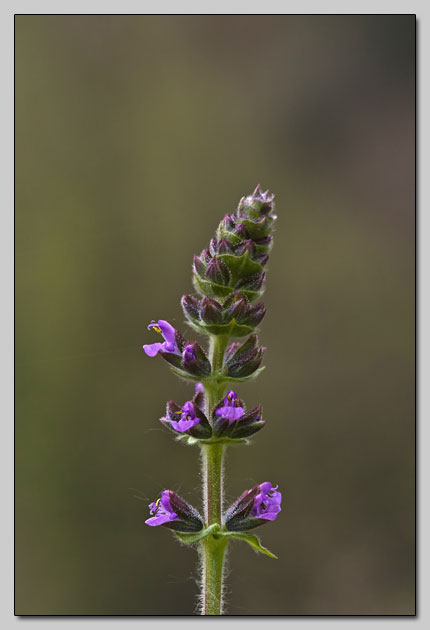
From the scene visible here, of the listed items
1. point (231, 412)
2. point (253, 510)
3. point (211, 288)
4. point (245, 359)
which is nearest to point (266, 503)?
point (253, 510)

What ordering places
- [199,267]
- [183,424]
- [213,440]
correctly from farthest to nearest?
[199,267] < [213,440] < [183,424]

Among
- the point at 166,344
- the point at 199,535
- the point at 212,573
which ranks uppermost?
the point at 166,344

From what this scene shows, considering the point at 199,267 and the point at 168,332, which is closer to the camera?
the point at 199,267

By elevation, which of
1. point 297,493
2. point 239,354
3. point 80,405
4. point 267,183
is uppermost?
point 267,183

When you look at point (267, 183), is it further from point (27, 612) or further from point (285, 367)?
point (27, 612)

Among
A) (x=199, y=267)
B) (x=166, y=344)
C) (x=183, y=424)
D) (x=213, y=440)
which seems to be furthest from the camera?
(x=166, y=344)

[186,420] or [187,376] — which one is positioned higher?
[187,376]

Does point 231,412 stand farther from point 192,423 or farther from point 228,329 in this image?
point 228,329

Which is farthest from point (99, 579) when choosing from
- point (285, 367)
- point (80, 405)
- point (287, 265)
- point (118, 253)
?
point (287, 265)
